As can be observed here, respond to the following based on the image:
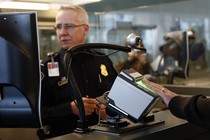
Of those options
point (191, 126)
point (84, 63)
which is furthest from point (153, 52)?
point (191, 126)

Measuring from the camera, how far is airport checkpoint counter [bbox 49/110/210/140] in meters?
1.06

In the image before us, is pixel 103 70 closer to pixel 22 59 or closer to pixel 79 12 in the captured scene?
pixel 79 12

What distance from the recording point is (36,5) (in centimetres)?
389

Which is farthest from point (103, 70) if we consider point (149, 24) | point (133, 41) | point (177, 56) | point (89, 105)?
point (149, 24)

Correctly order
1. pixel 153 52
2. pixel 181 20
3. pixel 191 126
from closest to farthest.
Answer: pixel 191 126 < pixel 153 52 < pixel 181 20

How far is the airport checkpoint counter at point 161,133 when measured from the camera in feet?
3.49

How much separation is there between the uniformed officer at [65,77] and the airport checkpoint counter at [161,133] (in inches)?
19.4

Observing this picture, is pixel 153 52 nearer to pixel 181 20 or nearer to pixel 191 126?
pixel 181 20

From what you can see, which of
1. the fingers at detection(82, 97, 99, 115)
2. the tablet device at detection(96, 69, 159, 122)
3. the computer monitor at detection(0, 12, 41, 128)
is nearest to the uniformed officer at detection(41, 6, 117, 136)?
the fingers at detection(82, 97, 99, 115)

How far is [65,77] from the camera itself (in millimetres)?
1701

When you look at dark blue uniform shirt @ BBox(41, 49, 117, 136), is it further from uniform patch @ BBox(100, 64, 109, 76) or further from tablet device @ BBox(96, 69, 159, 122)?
tablet device @ BBox(96, 69, 159, 122)

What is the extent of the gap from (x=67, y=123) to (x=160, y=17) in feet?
14.8

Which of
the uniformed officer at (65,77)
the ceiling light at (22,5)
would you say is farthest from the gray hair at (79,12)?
the ceiling light at (22,5)

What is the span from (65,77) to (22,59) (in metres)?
0.59
